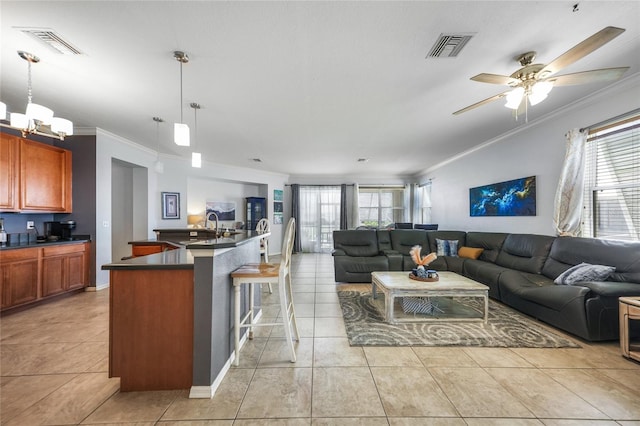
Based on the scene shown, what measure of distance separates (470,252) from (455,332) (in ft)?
7.55

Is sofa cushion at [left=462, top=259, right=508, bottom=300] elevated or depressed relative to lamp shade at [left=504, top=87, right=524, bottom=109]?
depressed

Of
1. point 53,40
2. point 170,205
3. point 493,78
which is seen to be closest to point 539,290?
point 493,78

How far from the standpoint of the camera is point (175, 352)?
171 centimetres

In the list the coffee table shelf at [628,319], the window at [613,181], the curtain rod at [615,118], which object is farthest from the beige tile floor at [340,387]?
the curtain rod at [615,118]

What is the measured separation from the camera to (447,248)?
4781mm

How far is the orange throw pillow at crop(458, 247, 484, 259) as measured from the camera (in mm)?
4344

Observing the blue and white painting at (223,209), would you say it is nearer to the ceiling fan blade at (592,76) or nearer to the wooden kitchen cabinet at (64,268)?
the wooden kitchen cabinet at (64,268)

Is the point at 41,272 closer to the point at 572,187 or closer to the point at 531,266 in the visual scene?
the point at 531,266

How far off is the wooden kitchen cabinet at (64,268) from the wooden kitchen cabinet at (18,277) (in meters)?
0.11

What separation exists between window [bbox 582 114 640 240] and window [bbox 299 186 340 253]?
589 centimetres

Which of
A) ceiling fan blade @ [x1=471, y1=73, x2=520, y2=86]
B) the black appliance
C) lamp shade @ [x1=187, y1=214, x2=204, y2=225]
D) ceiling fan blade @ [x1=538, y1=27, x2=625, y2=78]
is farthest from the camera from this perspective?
lamp shade @ [x1=187, y1=214, x2=204, y2=225]

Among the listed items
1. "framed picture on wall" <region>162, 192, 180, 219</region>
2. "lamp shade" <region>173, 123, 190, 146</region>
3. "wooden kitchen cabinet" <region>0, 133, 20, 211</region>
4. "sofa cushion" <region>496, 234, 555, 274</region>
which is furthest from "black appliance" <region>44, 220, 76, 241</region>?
"sofa cushion" <region>496, 234, 555, 274</region>

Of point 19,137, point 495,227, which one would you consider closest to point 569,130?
point 495,227

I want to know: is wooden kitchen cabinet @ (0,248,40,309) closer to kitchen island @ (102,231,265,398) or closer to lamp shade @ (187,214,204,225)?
kitchen island @ (102,231,265,398)
